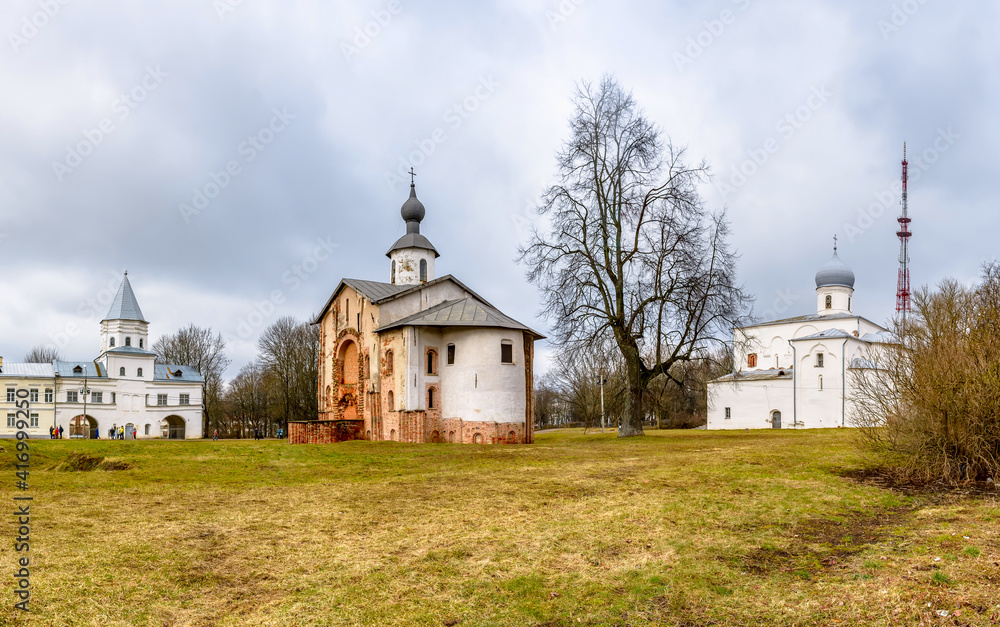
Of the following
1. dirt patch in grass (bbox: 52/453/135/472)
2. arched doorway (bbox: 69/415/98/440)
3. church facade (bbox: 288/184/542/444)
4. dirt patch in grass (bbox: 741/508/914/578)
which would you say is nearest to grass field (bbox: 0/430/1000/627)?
dirt patch in grass (bbox: 741/508/914/578)

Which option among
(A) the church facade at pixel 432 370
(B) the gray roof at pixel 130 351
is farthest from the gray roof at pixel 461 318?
(B) the gray roof at pixel 130 351

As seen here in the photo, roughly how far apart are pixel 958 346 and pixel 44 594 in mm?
12363

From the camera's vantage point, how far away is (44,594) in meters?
5.60

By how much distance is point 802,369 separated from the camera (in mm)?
51156

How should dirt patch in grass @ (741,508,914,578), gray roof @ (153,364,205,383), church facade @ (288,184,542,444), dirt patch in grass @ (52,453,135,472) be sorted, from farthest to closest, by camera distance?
gray roof @ (153,364,205,383) < church facade @ (288,184,542,444) < dirt patch in grass @ (52,453,135,472) < dirt patch in grass @ (741,508,914,578)

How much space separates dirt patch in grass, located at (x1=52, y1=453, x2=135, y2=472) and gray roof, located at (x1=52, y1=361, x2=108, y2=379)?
164ft

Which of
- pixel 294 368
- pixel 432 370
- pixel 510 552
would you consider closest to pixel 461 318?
pixel 432 370

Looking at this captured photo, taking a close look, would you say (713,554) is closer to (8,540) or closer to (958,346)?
(958,346)

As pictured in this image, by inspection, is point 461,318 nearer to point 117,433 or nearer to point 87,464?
point 87,464

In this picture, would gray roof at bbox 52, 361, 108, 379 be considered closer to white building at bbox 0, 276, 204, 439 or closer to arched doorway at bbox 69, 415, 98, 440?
white building at bbox 0, 276, 204, 439

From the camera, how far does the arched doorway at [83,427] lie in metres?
57.2

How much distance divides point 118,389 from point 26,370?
708cm

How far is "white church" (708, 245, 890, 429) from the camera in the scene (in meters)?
49.6

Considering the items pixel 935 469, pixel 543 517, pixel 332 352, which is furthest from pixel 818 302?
pixel 543 517
